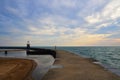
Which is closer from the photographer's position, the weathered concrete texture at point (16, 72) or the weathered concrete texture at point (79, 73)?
the weathered concrete texture at point (79, 73)

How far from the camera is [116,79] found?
36.9ft

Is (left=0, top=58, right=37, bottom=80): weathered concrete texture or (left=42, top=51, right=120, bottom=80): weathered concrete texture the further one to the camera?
(left=0, top=58, right=37, bottom=80): weathered concrete texture

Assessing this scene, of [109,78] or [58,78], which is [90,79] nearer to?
[109,78]

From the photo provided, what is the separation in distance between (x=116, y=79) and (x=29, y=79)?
587cm

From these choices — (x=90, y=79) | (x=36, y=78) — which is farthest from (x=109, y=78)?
(x=36, y=78)

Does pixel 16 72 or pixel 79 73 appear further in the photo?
pixel 16 72

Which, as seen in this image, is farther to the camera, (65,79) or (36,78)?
(36,78)

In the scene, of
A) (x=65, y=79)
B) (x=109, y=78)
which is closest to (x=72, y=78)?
(x=65, y=79)

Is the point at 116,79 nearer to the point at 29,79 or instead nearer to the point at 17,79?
the point at 29,79

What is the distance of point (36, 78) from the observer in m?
12.0

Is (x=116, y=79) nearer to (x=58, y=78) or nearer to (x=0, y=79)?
(x=58, y=78)

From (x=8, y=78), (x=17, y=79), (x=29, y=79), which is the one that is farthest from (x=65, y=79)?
(x=8, y=78)

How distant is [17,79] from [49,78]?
217cm

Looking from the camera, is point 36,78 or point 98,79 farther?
point 36,78
